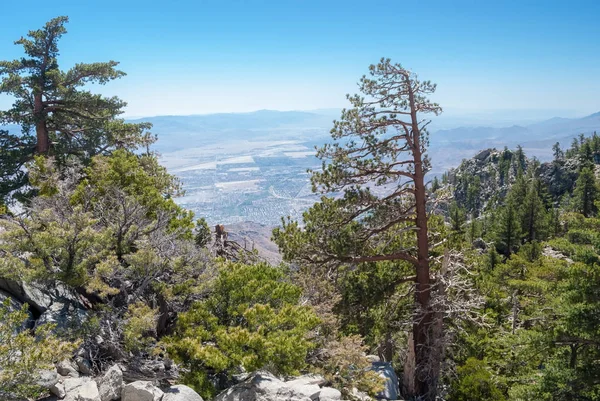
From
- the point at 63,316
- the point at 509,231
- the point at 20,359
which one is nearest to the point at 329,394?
the point at 20,359

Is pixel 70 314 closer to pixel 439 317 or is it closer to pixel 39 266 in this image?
pixel 39 266

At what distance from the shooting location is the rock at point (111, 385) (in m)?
7.94

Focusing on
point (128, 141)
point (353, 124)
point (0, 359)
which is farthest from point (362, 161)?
point (128, 141)

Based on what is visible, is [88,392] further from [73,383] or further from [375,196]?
[375,196]

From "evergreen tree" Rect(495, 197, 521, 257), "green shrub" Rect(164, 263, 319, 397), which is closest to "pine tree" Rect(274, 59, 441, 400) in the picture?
"green shrub" Rect(164, 263, 319, 397)

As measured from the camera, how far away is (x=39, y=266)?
30.1 ft

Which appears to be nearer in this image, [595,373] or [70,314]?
[70,314]

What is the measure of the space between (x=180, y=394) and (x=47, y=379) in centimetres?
248

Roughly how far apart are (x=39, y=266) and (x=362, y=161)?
924 cm

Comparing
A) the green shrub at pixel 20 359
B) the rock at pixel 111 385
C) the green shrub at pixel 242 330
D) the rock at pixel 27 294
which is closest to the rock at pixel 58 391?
the rock at pixel 111 385

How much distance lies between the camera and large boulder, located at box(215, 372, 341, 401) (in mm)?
8484

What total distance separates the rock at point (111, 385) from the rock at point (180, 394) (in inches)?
36.4

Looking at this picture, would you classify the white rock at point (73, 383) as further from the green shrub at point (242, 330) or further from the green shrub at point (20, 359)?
the green shrub at point (242, 330)

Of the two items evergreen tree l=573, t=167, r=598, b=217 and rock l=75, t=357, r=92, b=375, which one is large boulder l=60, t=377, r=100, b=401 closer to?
rock l=75, t=357, r=92, b=375
